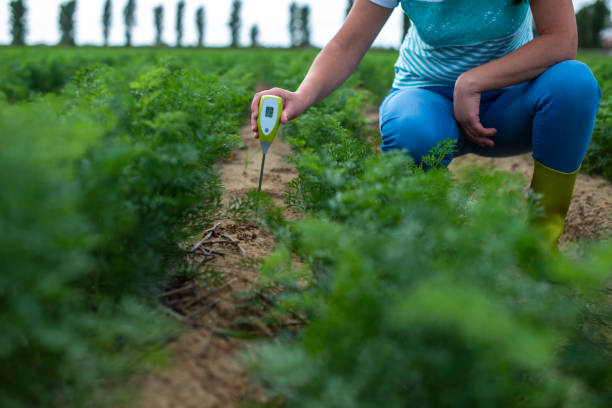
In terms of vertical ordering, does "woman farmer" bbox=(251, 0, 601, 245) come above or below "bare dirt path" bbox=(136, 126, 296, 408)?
above

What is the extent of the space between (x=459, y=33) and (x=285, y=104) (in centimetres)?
112

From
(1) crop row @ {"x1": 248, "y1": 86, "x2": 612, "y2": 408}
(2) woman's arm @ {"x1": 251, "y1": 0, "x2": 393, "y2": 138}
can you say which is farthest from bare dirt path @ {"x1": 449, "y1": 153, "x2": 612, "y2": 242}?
(1) crop row @ {"x1": 248, "y1": 86, "x2": 612, "y2": 408}

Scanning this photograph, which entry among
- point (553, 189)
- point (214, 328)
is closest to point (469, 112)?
point (553, 189)

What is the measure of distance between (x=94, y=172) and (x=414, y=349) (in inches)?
36.2

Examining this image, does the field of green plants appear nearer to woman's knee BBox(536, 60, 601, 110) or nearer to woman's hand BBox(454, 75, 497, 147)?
woman's hand BBox(454, 75, 497, 147)

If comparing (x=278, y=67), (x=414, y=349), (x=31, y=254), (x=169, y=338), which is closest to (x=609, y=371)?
(x=414, y=349)

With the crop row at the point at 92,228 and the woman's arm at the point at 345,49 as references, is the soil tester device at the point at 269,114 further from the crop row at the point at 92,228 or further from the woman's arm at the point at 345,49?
the woman's arm at the point at 345,49

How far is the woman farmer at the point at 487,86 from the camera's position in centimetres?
226

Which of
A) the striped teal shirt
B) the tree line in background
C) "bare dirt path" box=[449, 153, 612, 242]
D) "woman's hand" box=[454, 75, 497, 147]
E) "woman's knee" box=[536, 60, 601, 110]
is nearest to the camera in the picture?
"woman's knee" box=[536, 60, 601, 110]

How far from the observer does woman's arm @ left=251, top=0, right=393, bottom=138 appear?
244 cm

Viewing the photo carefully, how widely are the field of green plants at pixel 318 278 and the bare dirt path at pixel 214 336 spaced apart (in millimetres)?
82

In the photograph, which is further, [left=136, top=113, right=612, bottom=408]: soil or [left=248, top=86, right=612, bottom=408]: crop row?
[left=136, top=113, right=612, bottom=408]: soil

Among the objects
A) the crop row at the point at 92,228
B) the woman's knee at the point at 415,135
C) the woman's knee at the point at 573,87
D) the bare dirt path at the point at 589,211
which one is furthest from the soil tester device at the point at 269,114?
the bare dirt path at the point at 589,211

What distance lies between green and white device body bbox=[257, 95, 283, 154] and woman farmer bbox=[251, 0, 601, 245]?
0.22 feet
